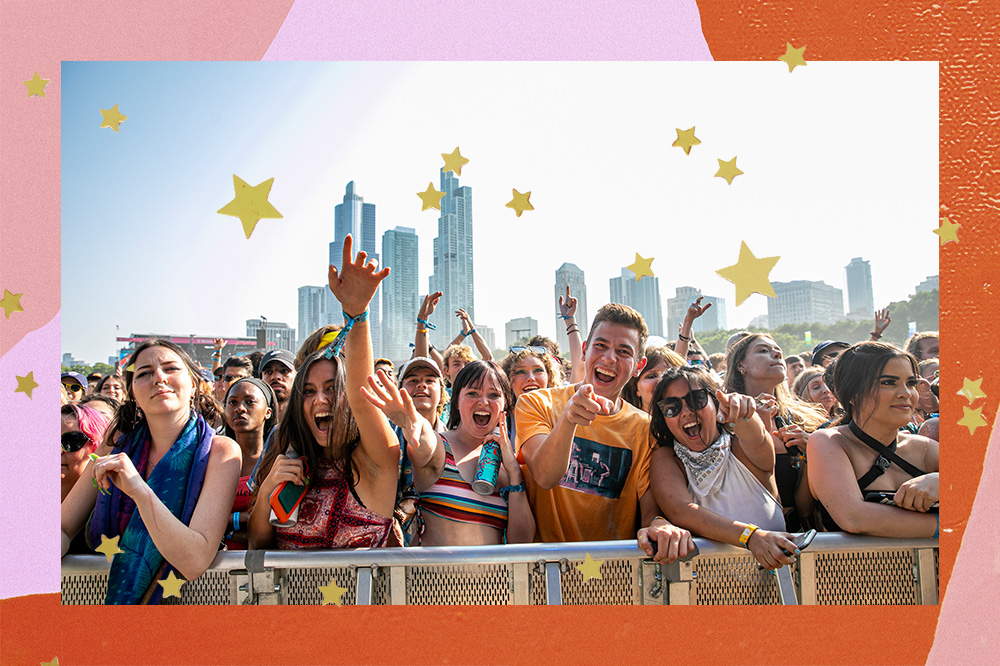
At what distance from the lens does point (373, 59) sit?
2.48 metres

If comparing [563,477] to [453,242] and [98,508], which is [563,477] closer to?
[453,242]

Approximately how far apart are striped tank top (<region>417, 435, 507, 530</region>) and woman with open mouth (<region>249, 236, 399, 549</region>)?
0.54 feet

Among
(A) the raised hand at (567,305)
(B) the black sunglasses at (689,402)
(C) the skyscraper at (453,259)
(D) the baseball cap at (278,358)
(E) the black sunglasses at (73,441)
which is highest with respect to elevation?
(C) the skyscraper at (453,259)

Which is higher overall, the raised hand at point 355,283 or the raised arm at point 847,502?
the raised hand at point 355,283

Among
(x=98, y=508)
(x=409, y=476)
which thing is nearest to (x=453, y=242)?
(x=409, y=476)

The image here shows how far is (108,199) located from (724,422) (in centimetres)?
267

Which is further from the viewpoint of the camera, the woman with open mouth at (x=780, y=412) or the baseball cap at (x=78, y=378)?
the baseball cap at (x=78, y=378)

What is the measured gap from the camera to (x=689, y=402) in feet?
7.66

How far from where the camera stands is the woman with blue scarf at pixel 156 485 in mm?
2168

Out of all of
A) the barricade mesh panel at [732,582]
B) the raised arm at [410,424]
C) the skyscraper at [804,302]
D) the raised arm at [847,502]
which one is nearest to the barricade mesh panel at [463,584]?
the raised arm at [410,424]

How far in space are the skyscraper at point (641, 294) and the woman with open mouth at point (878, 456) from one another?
75cm

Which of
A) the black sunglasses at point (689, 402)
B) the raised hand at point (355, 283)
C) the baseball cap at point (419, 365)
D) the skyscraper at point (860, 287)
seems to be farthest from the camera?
the baseball cap at point (419, 365)

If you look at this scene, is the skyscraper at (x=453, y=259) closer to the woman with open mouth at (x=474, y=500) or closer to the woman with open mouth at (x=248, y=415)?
the woman with open mouth at (x=474, y=500)

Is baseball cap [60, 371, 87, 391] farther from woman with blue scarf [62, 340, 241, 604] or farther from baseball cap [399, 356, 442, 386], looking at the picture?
baseball cap [399, 356, 442, 386]
